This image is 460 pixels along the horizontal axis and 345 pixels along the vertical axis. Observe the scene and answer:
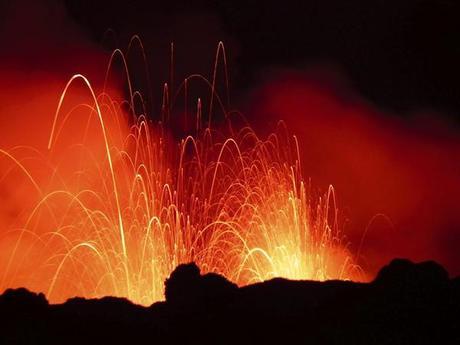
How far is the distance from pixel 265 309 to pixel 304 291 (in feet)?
7.78

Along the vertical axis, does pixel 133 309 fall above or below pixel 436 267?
below

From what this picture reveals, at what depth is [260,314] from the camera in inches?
Answer: 1921

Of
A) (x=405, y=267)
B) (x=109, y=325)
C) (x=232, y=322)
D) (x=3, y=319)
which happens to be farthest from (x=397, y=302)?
(x=3, y=319)

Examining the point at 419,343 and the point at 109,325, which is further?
the point at 109,325

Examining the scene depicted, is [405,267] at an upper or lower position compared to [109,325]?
upper

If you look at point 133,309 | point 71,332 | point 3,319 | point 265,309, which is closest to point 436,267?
point 265,309

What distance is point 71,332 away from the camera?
Answer: 48.6m

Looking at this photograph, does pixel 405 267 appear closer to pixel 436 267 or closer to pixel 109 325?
pixel 436 267

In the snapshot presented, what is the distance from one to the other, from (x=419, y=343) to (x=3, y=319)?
21952 millimetres

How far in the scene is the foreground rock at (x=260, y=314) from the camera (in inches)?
1797

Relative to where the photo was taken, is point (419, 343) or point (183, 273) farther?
point (183, 273)

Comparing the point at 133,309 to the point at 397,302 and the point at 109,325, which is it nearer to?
the point at 109,325

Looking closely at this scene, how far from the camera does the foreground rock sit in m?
45.7

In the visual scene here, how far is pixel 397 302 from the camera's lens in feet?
152
